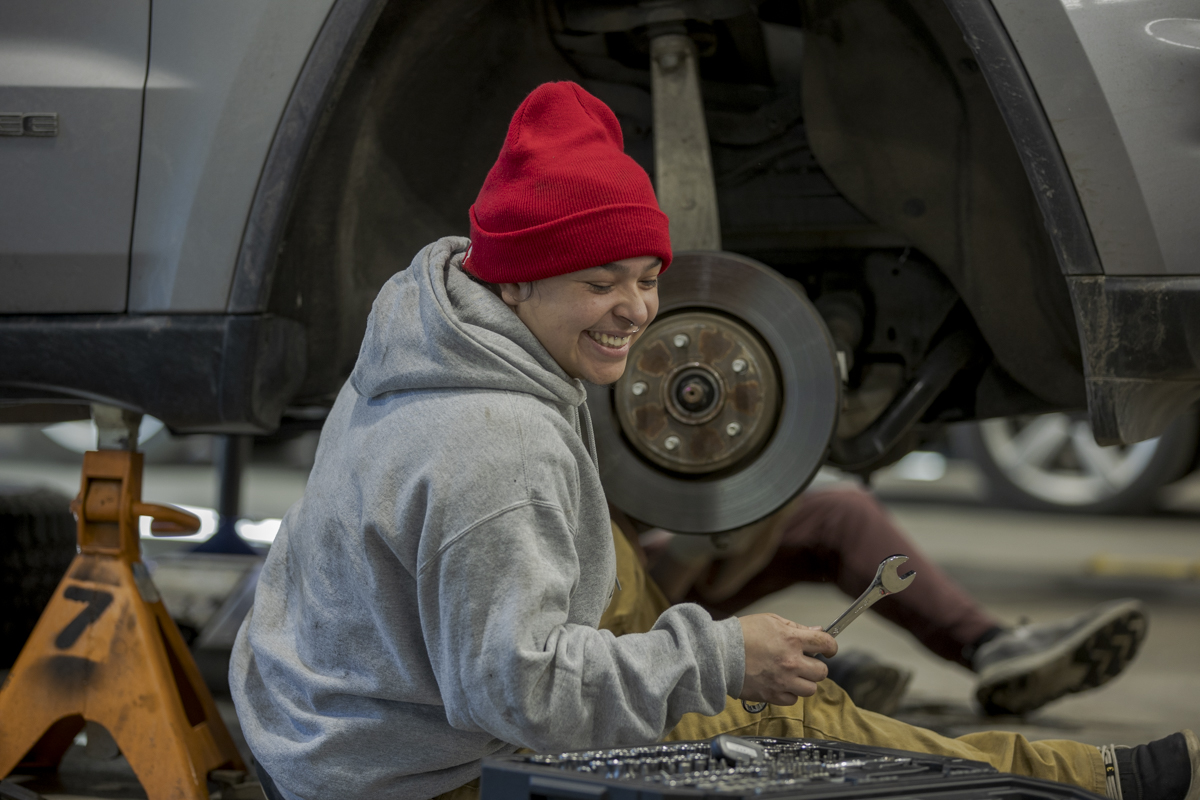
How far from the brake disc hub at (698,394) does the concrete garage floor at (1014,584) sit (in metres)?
0.95

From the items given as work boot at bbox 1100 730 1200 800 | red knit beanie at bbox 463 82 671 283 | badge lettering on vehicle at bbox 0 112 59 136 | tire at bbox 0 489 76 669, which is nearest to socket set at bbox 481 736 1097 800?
work boot at bbox 1100 730 1200 800

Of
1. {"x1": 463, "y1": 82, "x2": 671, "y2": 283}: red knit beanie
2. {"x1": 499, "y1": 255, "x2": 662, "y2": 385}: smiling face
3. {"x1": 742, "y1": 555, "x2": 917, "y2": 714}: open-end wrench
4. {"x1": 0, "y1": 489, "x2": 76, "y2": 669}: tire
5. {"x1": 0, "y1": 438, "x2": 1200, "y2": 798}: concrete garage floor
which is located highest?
{"x1": 463, "y1": 82, "x2": 671, "y2": 283}: red knit beanie

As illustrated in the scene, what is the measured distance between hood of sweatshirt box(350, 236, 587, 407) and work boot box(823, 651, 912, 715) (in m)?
1.17

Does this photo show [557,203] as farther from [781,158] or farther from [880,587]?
[781,158]

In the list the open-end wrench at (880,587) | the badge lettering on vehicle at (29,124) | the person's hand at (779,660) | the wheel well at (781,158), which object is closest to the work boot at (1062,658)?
the wheel well at (781,158)

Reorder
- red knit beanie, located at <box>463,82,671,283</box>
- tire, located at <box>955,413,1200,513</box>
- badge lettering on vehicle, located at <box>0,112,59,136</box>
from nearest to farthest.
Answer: red knit beanie, located at <box>463,82,671,283</box>
badge lettering on vehicle, located at <box>0,112,59,136</box>
tire, located at <box>955,413,1200,513</box>

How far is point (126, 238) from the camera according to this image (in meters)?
1.63

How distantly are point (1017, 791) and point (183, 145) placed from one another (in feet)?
4.31

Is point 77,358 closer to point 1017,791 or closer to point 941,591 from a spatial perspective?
point 1017,791

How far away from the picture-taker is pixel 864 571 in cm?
230

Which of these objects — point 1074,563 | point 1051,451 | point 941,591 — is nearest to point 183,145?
point 941,591

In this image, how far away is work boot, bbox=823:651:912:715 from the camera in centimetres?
213

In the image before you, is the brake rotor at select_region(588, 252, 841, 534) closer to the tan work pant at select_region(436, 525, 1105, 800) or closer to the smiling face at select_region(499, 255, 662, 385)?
the tan work pant at select_region(436, 525, 1105, 800)

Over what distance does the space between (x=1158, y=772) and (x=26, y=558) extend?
217cm
